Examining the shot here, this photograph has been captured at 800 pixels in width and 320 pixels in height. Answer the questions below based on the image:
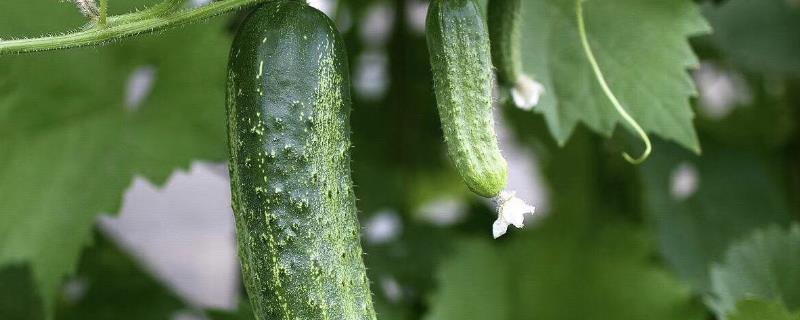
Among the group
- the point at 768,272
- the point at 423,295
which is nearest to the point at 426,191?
the point at 423,295

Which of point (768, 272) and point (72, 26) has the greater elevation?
point (72, 26)

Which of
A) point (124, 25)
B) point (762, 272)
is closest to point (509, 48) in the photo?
point (124, 25)

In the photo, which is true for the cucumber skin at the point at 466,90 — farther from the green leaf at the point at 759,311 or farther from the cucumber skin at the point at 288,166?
the green leaf at the point at 759,311

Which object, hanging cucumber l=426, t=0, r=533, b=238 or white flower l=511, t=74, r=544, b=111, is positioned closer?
hanging cucumber l=426, t=0, r=533, b=238

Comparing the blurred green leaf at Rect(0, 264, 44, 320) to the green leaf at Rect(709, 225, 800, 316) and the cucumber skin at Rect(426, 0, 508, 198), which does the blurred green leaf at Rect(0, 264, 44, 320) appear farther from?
the green leaf at Rect(709, 225, 800, 316)

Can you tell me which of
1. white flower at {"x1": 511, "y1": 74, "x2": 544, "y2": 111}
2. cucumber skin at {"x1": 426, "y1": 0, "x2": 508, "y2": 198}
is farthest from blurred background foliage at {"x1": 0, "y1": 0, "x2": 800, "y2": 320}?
cucumber skin at {"x1": 426, "y1": 0, "x2": 508, "y2": 198}

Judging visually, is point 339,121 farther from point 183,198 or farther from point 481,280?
point 183,198
